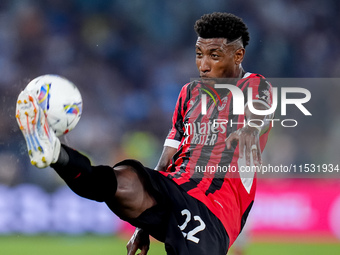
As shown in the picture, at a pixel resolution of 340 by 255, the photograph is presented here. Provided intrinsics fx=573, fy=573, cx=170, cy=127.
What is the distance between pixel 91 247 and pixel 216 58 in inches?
168

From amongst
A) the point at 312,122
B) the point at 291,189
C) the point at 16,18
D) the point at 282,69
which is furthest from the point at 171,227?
the point at 16,18

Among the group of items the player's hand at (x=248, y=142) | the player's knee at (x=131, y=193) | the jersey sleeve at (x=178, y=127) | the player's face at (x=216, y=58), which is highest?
the player's face at (x=216, y=58)

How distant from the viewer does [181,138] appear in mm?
3984

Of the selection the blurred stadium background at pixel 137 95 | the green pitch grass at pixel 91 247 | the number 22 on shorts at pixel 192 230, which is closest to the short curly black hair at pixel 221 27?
the number 22 on shorts at pixel 192 230

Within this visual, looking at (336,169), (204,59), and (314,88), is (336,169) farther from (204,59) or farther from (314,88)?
(204,59)

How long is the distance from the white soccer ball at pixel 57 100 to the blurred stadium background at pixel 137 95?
14.2ft

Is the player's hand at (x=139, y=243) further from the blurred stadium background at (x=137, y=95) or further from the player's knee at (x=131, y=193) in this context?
the blurred stadium background at (x=137, y=95)

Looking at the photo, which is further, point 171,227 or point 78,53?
point 78,53

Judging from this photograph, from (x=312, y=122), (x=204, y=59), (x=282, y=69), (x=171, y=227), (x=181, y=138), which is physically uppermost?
(x=282, y=69)

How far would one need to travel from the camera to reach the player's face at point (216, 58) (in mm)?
3795

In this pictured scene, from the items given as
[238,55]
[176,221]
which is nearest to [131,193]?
[176,221]

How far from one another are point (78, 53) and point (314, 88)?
3875 mm

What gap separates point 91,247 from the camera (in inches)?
289

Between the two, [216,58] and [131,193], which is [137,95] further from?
[131,193]
